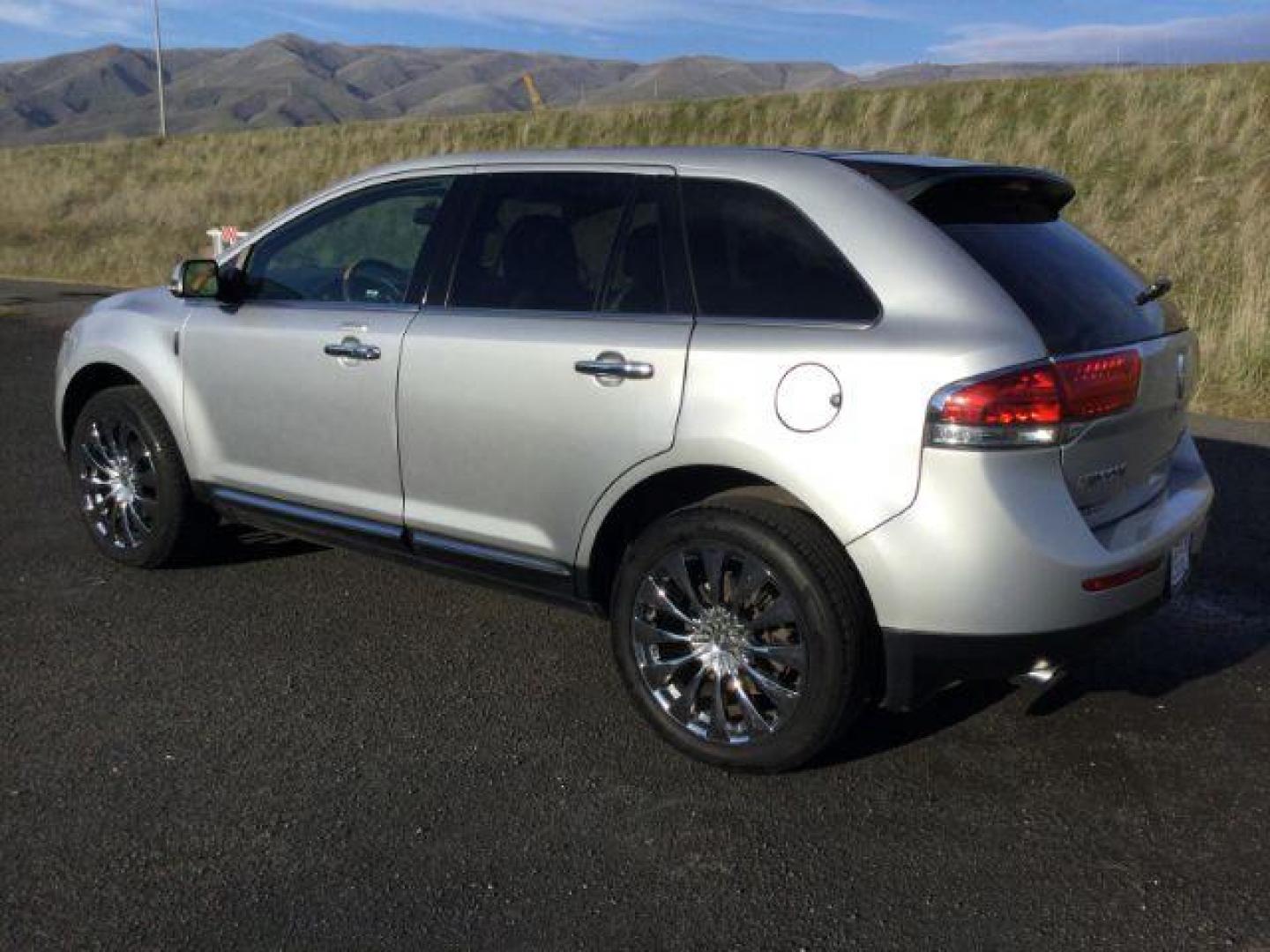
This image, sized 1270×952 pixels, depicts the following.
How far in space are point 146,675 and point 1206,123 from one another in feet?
63.8

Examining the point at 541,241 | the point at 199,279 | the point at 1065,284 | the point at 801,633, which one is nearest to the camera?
the point at 801,633

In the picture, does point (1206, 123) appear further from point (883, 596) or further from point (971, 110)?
point (883, 596)

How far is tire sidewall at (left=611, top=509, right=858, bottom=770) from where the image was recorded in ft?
10.4

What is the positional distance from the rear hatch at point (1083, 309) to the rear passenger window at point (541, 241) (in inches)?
32.5

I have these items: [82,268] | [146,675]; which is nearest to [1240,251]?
[146,675]

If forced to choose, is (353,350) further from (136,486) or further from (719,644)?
(719,644)

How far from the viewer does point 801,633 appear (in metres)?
3.22

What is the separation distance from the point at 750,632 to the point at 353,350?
5.69ft

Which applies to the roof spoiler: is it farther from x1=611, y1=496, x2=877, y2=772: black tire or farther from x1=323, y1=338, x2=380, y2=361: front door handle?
x1=323, y1=338, x2=380, y2=361: front door handle

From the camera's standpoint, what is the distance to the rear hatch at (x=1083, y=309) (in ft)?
10.3

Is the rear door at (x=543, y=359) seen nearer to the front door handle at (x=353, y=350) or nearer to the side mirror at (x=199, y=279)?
the front door handle at (x=353, y=350)

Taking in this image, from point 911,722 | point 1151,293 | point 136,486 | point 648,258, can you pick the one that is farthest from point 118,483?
point 1151,293

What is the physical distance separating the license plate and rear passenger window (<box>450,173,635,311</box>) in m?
1.83

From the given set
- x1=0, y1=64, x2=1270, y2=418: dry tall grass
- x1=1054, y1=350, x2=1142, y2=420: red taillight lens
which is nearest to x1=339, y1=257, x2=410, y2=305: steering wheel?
x1=1054, y1=350, x2=1142, y2=420: red taillight lens
